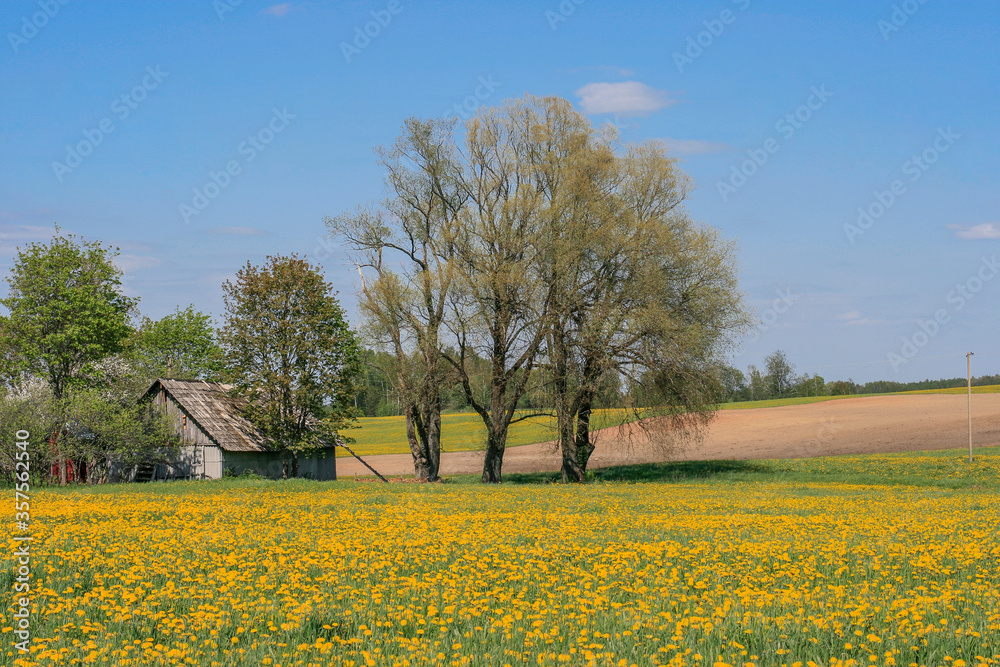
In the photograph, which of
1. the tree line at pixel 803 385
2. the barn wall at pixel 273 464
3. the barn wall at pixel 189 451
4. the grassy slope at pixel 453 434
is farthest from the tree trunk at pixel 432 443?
the tree line at pixel 803 385

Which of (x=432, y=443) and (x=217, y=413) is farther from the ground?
(x=217, y=413)

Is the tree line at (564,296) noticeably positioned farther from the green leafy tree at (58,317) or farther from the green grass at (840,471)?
the green leafy tree at (58,317)

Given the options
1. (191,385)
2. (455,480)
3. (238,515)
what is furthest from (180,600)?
(191,385)

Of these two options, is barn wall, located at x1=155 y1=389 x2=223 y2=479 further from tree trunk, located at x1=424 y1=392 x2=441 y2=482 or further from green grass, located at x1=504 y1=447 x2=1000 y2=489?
green grass, located at x1=504 y1=447 x2=1000 y2=489

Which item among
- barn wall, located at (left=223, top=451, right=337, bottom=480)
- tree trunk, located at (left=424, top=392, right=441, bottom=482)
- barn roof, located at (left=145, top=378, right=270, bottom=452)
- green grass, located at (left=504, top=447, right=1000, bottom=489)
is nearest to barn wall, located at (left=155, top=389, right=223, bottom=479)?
barn roof, located at (left=145, top=378, right=270, bottom=452)

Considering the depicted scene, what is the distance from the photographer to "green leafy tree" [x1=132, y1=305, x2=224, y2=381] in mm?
93750

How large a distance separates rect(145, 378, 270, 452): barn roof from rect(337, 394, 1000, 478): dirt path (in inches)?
520

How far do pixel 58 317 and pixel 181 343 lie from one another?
42.7 meters

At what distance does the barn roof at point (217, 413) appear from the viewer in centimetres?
4981

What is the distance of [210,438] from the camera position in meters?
49.4

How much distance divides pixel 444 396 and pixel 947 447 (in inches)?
1437

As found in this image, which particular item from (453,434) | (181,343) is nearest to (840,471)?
(453,434)

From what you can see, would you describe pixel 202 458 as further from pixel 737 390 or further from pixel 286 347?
pixel 737 390

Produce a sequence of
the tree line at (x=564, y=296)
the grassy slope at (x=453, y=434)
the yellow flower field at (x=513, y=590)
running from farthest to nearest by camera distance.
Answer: the grassy slope at (x=453, y=434)
the tree line at (x=564, y=296)
the yellow flower field at (x=513, y=590)
